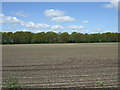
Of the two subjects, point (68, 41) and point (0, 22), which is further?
point (68, 41)

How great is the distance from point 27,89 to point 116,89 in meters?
1.46

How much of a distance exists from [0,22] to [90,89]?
176 cm

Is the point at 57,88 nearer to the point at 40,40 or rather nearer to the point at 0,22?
the point at 0,22

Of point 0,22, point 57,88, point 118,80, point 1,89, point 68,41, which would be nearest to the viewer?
point 0,22

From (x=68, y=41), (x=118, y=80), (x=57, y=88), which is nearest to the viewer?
(x=57, y=88)

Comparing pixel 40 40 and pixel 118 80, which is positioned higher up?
pixel 40 40

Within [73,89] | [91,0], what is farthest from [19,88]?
[91,0]

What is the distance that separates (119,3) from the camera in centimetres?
206

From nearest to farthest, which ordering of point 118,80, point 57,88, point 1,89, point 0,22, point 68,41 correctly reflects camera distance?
point 0,22, point 1,89, point 57,88, point 118,80, point 68,41

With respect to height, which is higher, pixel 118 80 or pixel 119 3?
pixel 119 3

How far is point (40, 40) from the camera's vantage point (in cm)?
1775

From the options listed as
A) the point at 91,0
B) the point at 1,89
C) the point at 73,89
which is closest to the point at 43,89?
the point at 73,89

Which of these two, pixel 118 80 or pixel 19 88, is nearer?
pixel 19 88

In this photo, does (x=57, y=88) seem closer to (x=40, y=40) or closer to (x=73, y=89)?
(x=73, y=89)
